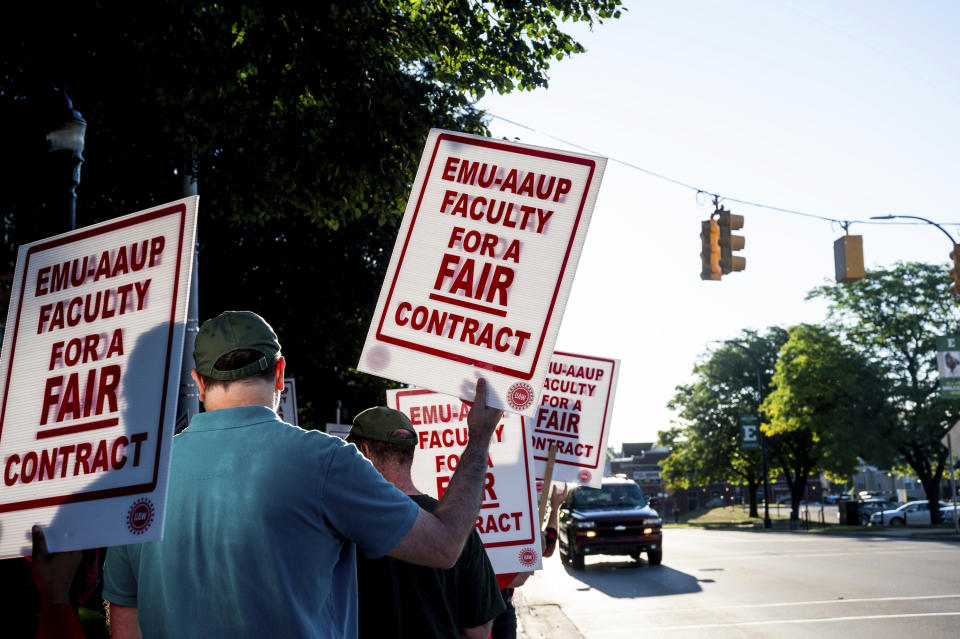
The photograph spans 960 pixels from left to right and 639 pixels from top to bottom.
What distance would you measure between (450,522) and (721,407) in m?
62.0

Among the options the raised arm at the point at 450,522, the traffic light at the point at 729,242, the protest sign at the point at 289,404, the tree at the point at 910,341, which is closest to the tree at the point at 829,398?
the tree at the point at 910,341

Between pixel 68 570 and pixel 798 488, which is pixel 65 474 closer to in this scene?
pixel 68 570

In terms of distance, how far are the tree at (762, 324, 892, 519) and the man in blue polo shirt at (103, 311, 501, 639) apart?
4305cm

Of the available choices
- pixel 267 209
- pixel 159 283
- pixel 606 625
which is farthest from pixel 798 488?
pixel 159 283

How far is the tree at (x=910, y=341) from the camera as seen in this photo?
41312mm

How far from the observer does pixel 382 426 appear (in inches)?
139

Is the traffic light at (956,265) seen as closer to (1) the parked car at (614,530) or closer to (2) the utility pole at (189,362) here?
(1) the parked car at (614,530)

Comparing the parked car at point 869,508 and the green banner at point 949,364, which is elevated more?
the green banner at point 949,364

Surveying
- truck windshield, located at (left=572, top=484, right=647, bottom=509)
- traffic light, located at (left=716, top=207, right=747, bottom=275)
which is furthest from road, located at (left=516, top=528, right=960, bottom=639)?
traffic light, located at (left=716, top=207, right=747, bottom=275)

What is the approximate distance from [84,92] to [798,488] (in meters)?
56.1

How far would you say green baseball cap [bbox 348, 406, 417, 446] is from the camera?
3529mm

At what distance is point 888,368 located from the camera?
4350 centimetres

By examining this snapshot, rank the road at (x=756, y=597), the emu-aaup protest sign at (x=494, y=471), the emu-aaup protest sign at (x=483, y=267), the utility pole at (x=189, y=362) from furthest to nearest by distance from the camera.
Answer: the road at (x=756, y=597)
the utility pole at (x=189, y=362)
the emu-aaup protest sign at (x=494, y=471)
the emu-aaup protest sign at (x=483, y=267)

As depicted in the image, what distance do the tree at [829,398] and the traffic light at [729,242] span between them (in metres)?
29.7
